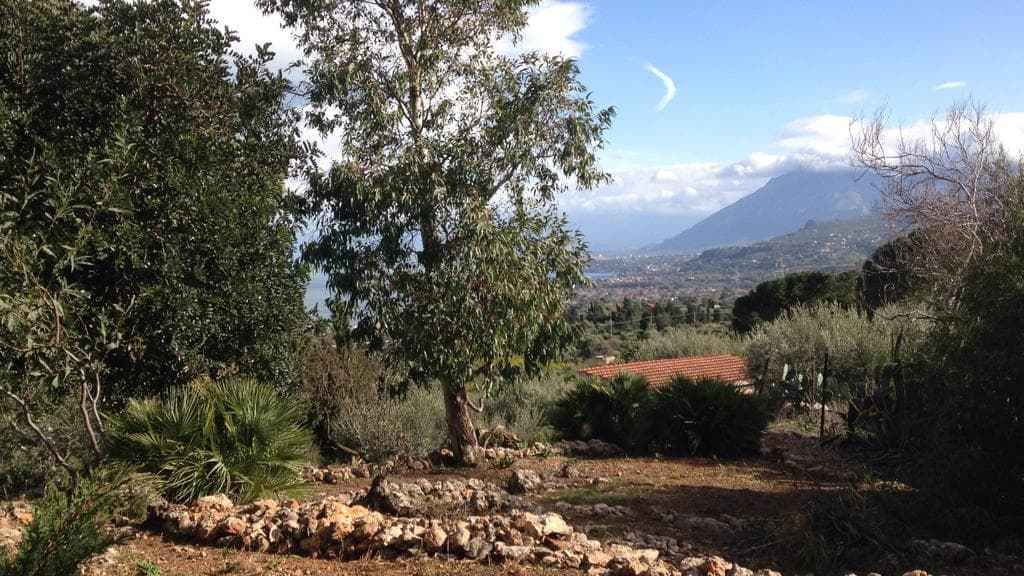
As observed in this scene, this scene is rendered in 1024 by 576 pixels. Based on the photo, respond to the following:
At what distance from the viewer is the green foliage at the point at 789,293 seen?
102ft

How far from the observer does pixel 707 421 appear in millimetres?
11102

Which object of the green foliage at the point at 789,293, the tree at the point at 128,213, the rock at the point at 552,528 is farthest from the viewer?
the green foliage at the point at 789,293

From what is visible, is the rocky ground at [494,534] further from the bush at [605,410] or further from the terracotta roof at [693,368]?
the terracotta roof at [693,368]

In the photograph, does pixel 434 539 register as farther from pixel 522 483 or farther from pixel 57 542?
pixel 522 483

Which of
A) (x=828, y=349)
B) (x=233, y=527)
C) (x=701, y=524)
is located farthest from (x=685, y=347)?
(x=233, y=527)

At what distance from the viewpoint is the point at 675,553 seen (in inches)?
239

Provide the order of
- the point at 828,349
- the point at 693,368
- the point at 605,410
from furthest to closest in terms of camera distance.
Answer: the point at 693,368
the point at 828,349
the point at 605,410

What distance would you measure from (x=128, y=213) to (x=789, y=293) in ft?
95.7

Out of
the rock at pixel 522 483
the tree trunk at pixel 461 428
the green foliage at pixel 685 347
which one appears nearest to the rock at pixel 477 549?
the rock at pixel 522 483

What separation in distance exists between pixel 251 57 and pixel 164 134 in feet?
5.60

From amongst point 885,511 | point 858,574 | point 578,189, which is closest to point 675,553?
point 858,574

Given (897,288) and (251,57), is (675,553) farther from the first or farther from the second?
(897,288)

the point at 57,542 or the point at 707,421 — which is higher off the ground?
the point at 57,542

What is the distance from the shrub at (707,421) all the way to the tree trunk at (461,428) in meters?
2.83
